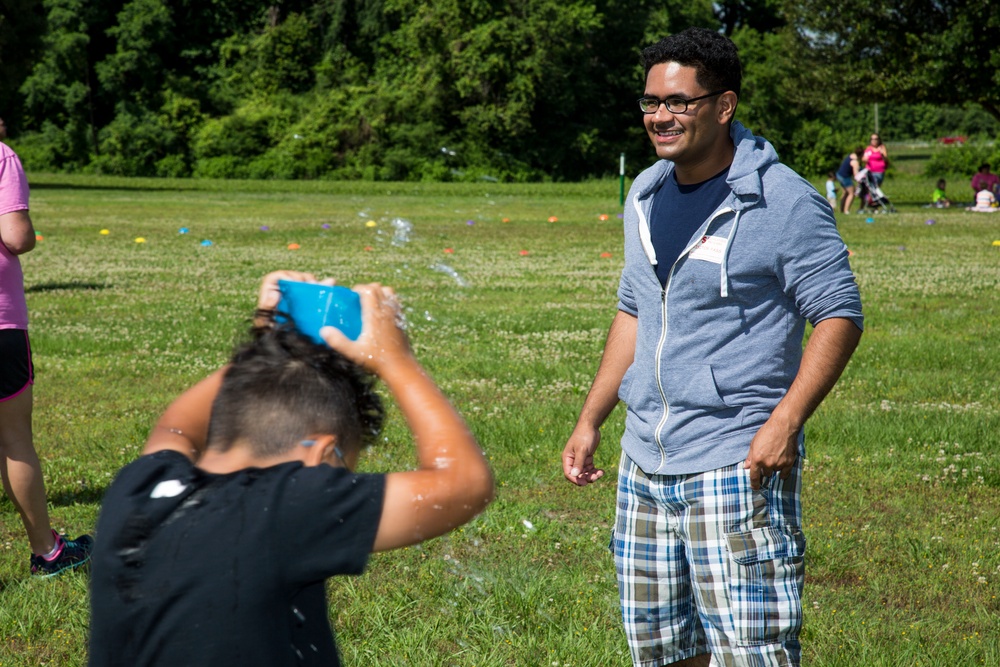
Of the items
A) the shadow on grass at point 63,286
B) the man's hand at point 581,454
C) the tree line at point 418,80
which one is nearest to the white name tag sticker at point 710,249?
the man's hand at point 581,454

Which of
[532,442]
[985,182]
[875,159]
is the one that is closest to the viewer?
[532,442]

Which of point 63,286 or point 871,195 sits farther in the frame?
point 871,195

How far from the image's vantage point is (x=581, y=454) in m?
3.41

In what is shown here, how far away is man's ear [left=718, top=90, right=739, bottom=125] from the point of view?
307 centimetres

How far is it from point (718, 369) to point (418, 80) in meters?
40.6

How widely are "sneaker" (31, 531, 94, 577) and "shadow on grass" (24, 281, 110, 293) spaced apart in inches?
390

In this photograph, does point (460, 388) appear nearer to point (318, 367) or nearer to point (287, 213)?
point (318, 367)

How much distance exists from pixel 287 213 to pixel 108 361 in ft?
64.1

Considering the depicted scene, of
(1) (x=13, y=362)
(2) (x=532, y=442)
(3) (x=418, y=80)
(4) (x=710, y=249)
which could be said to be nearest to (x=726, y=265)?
(4) (x=710, y=249)

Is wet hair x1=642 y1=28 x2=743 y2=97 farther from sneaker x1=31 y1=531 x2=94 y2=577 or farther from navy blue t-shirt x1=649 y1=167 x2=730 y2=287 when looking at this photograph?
sneaker x1=31 y1=531 x2=94 y2=577

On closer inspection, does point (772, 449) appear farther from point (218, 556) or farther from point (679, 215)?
point (218, 556)

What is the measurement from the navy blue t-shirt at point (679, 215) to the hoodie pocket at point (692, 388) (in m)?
0.26

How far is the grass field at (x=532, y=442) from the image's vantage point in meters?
4.23

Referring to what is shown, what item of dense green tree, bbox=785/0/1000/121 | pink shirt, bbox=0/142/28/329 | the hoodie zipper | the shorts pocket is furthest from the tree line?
the shorts pocket
